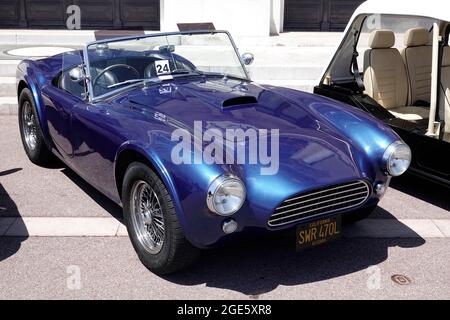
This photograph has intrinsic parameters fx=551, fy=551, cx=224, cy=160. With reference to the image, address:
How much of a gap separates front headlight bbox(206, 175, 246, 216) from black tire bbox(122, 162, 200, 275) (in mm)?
286

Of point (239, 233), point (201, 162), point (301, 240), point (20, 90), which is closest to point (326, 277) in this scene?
point (301, 240)

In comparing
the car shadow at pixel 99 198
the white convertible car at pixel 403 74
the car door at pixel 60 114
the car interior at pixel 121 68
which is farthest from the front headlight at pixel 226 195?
the white convertible car at pixel 403 74

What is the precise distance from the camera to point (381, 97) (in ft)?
16.7

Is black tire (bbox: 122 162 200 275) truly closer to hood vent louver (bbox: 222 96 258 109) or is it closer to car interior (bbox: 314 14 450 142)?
hood vent louver (bbox: 222 96 258 109)

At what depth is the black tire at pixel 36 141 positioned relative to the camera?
A: 16.3ft

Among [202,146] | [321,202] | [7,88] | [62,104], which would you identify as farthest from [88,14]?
[321,202]

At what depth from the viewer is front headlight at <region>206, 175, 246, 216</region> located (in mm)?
2844

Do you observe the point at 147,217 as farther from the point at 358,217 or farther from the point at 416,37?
the point at 416,37

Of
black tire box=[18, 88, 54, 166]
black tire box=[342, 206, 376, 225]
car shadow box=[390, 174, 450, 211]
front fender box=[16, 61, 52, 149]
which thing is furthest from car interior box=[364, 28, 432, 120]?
black tire box=[18, 88, 54, 166]

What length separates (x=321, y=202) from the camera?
3.15 m

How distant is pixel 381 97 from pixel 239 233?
2.68 metres

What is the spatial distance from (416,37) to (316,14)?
310 inches

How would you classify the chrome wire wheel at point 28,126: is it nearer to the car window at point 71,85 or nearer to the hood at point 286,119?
the car window at point 71,85
